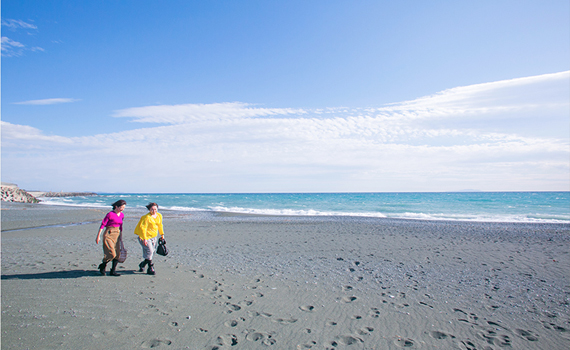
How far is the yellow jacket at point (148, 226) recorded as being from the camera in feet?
22.4

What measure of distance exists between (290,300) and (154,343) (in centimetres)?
255

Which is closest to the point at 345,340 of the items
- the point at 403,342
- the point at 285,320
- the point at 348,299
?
the point at 403,342

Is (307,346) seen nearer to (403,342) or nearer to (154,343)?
(403,342)

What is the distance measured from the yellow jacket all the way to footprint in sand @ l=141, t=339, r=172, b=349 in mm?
3155

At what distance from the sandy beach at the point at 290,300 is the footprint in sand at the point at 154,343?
2cm

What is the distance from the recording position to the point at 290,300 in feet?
18.7

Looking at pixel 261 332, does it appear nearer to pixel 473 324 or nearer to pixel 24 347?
pixel 24 347

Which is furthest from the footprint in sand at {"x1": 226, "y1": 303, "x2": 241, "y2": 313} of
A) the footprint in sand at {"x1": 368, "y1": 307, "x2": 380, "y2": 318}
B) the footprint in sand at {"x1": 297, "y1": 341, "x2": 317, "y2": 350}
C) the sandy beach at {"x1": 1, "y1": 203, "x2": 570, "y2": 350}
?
the footprint in sand at {"x1": 368, "y1": 307, "x2": 380, "y2": 318}

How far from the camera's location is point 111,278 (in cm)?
674

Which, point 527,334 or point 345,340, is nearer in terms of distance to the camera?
point 345,340

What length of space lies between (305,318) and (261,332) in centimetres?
87

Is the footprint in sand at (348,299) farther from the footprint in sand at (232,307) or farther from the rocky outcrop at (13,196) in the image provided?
the rocky outcrop at (13,196)

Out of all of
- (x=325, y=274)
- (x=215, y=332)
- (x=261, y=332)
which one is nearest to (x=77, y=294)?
(x=215, y=332)

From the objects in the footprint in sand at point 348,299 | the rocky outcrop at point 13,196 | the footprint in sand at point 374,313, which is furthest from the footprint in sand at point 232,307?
the rocky outcrop at point 13,196
